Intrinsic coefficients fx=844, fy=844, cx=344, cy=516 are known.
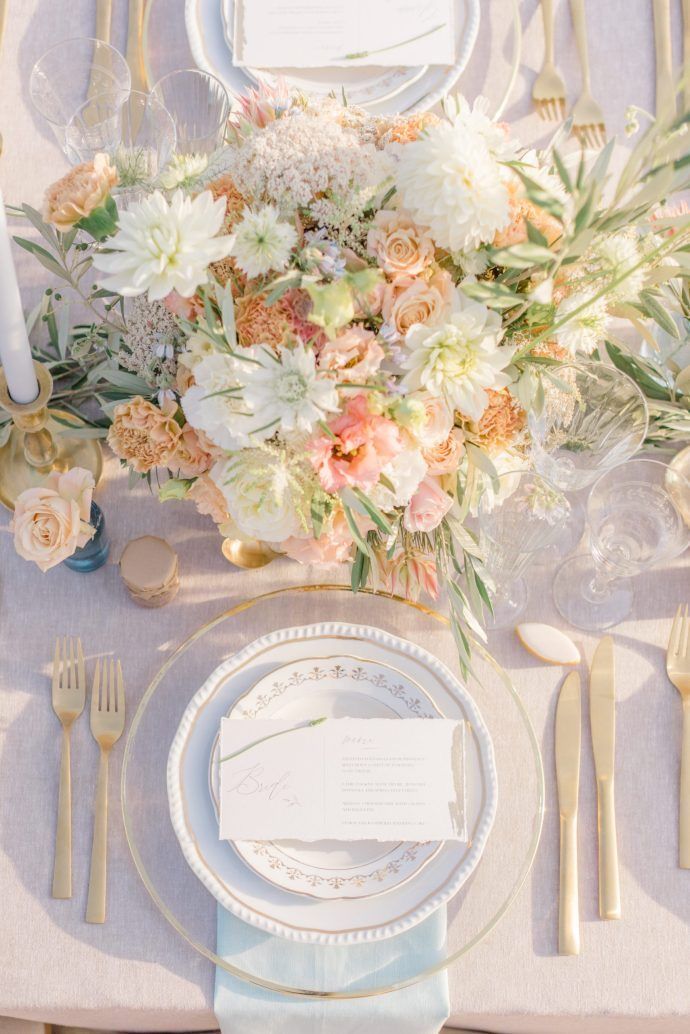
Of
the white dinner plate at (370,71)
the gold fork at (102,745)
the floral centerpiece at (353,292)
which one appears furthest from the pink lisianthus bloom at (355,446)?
the white dinner plate at (370,71)

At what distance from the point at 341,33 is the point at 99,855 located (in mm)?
1118

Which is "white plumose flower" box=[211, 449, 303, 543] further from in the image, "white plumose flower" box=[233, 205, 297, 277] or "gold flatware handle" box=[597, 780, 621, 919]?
"gold flatware handle" box=[597, 780, 621, 919]

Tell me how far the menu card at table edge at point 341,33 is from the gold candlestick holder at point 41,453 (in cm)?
58

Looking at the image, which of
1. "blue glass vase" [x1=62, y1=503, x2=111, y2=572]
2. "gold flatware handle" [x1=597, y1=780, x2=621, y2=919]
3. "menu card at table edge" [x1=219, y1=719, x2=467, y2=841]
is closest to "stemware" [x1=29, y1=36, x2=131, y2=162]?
"blue glass vase" [x1=62, y1=503, x2=111, y2=572]

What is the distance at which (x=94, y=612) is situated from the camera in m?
1.03

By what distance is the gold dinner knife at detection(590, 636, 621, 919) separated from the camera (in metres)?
0.94

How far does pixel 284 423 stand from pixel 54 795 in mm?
579

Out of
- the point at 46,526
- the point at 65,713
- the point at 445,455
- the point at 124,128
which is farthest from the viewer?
the point at 124,128

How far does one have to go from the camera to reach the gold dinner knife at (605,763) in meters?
0.94

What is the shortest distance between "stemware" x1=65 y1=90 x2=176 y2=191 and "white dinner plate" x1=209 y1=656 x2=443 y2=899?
64 cm

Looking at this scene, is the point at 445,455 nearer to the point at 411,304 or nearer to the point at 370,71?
the point at 411,304

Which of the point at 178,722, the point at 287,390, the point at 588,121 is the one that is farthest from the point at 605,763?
the point at 588,121

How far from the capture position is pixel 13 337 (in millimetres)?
819

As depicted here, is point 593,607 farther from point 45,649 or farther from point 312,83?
point 312,83
